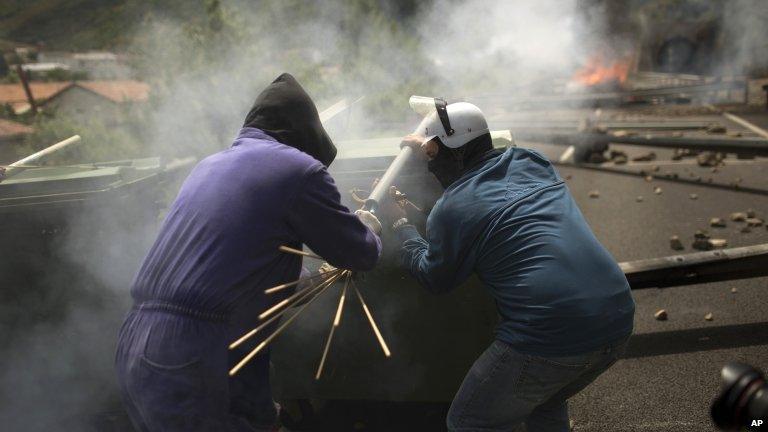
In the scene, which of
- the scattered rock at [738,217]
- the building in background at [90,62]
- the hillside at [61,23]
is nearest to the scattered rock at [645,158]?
the scattered rock at [738,217]

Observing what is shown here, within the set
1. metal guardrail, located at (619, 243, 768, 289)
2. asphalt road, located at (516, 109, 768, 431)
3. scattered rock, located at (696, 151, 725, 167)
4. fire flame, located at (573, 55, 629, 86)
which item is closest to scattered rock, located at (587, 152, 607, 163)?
scattered rock, located at (696, 151, 725, 167)

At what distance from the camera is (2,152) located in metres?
10.8

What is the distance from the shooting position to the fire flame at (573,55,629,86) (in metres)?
19.1

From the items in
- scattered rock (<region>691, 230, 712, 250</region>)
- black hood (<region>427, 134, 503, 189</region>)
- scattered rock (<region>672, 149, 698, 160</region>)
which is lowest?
scattered rock (<region>672, 149, 698, 160</region>)

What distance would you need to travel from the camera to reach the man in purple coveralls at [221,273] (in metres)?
1.79

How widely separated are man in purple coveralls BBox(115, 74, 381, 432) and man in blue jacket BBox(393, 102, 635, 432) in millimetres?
372

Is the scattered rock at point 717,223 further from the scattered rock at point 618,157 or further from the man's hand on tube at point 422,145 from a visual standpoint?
the man's hand on tube at point 422,145

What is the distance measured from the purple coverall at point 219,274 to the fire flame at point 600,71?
18.6 meters

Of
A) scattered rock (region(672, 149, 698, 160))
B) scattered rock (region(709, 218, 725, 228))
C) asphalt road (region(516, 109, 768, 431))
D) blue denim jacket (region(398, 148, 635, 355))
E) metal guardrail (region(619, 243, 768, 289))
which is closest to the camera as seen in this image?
blue denim jacket (region(398, 148, 635, 355))

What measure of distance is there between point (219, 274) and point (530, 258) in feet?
3.42

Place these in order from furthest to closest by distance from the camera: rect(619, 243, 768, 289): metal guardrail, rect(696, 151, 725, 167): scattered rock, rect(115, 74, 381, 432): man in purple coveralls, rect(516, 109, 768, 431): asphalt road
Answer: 1. rect(696, 151, 725, 167): scattered rock
2. rect(619, 243, 768, 289): metal guardrail
3. rect(516, 109, 768, 431): asphalt road
4. rect(115, 74, 381, 432): man in purple coveralls

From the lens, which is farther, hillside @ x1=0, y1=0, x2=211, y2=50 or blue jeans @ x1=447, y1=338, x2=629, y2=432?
hillside @ x1=0, y1=0, x2=211, y2=50

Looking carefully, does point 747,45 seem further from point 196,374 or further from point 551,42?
point 196,374

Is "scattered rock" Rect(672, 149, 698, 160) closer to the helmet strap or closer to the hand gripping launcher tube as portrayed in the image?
the hand gripping launcher tube
